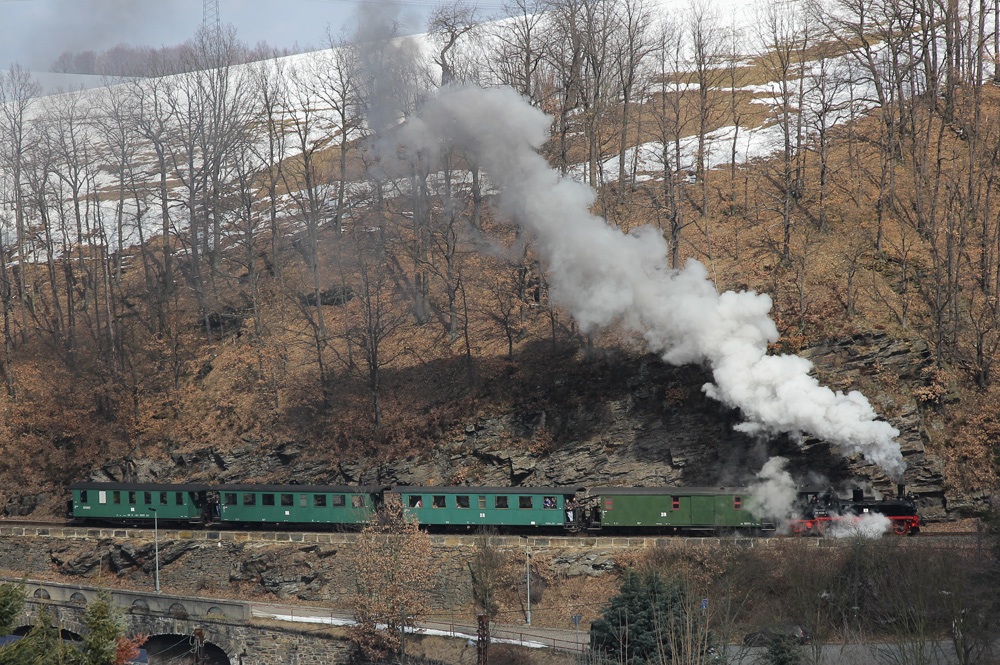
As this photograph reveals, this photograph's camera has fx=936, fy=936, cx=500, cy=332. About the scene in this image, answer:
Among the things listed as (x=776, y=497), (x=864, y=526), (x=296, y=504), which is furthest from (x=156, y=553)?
(x=864, y=526)

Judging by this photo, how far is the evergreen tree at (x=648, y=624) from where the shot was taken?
29719 millimetres

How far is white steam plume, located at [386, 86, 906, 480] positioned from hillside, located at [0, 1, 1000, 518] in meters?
0.14

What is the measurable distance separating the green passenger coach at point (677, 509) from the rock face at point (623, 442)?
3226 mm

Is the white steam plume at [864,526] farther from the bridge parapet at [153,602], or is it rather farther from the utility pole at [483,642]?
the bridge parapet at [153,602]

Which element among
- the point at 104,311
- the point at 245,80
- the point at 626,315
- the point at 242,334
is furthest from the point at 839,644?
the point at 245,80

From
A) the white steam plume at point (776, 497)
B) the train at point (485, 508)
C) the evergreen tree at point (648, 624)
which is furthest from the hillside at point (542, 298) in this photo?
the evergreen tree at point (648, 624)

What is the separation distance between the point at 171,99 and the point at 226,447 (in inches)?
1290

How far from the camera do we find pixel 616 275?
4338cm

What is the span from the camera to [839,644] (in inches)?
1329

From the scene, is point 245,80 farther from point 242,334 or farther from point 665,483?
point 665,483

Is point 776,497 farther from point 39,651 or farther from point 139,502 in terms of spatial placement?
point 139,502

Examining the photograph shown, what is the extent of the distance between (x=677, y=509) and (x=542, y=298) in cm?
1867

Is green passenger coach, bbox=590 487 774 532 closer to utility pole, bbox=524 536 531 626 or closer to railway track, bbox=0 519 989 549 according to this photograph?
railway track, bbox=0 519 989 549

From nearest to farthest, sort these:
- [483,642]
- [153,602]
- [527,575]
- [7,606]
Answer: [7,606] → [483,642] → [527,575] → [153,602]
